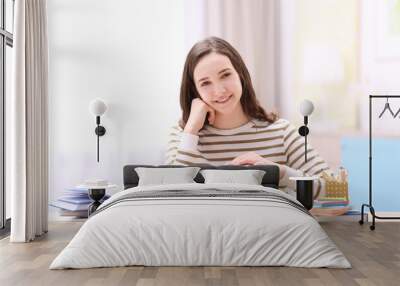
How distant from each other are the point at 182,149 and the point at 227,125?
59 cm

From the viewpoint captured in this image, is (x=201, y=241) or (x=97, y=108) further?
(x=97, y=108)

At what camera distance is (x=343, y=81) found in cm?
706

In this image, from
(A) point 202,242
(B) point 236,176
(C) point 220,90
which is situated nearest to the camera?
(A) point 202,242

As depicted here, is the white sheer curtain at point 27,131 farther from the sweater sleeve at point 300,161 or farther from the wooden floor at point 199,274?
the sweater sleeve at point 300,161

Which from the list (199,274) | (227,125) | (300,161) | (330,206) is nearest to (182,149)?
(227,125)

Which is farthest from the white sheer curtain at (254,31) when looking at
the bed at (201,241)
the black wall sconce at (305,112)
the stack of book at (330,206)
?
the bed at (201,241)

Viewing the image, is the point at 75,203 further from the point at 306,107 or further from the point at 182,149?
the point at 306,107

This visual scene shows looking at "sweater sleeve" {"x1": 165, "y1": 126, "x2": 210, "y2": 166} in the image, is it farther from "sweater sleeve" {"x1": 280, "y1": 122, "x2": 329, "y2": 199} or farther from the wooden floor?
the wooden floor

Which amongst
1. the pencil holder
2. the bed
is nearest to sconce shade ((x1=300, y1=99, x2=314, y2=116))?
the pencil holder

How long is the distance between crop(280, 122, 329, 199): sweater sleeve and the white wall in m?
1.34

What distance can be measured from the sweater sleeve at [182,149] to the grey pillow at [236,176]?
50cm

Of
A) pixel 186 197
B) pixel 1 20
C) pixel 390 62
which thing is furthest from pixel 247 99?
pixel 1 20

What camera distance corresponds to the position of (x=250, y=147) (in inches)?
273

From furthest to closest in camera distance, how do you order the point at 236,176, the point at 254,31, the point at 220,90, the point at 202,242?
the point at 254,31
the point at 220,90
the point at 236,176
the point at 202,242
